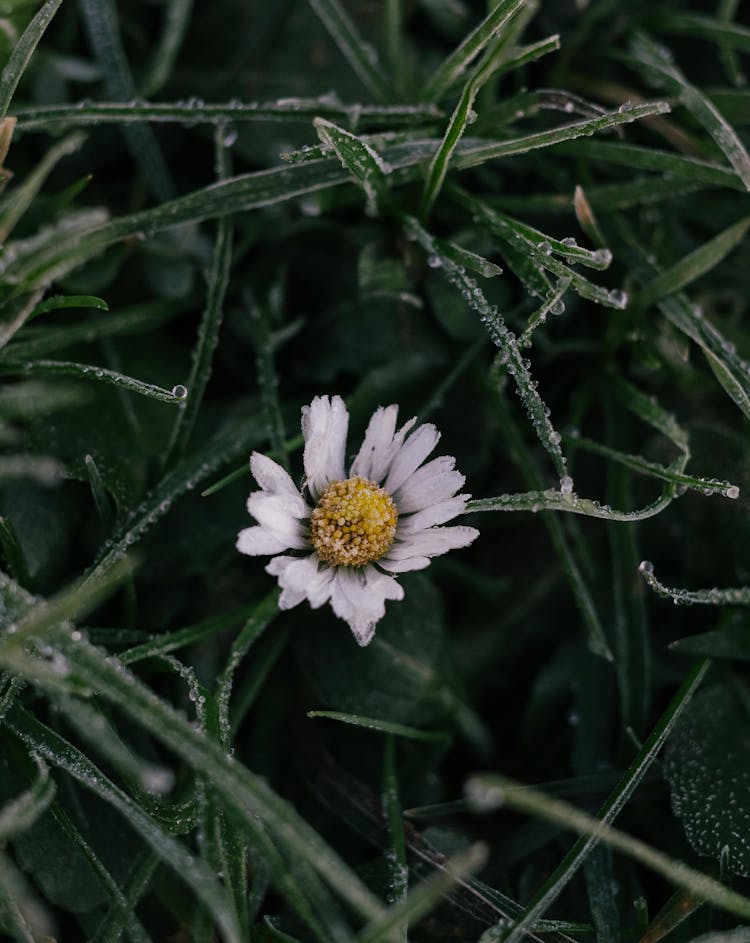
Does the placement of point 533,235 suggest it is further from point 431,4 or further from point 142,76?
point 142,76

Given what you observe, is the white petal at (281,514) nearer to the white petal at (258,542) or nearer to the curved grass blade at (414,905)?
the white petal at (258,542)

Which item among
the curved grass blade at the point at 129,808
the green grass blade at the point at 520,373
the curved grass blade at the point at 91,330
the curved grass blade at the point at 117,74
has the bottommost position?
the curved grass blade at the point at 129,808

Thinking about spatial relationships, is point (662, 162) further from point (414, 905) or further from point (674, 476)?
point (414, 905)

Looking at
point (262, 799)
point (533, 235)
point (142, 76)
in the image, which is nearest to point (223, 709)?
point (262, 799)

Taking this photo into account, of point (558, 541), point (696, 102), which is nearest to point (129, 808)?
point (558, 541)

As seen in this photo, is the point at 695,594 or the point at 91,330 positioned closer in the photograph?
the point at 695,594

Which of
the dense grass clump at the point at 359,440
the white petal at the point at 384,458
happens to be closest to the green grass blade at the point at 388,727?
the dense grass clump at the point at 359,440
